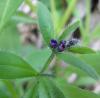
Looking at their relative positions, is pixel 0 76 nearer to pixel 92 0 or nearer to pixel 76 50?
pixel 76 50

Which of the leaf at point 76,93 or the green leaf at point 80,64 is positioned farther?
the leaf at point 76,93

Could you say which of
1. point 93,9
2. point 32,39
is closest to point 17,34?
point 32,39

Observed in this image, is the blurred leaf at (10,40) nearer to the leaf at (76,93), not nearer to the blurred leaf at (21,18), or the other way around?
the blurred leaf at (21,18)

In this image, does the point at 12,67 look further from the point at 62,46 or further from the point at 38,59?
the point at 38,59

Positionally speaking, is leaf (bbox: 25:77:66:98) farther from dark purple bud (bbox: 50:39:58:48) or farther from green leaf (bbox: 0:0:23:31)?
green leaf (bbox: 0:0:23:31)

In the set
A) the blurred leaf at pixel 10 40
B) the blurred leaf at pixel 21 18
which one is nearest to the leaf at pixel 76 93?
the blurred leaf at pixel 21 18

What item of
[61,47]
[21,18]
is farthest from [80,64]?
[21,18]
